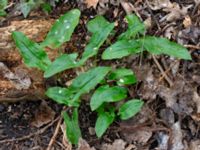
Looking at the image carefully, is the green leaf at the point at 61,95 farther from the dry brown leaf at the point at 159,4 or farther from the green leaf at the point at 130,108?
the dry brown leaf at the point at 159,4

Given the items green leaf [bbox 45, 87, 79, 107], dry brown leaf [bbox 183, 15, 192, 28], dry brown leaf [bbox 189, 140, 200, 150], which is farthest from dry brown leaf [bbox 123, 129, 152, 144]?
dry brown leaf [bbox 183, 15, 192, 28]

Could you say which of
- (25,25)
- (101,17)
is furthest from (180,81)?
(25,25)

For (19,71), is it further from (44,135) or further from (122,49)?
(122,49)

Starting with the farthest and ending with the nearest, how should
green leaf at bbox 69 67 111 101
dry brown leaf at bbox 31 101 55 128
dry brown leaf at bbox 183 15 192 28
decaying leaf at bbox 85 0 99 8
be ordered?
decaying leaf at bbox 85 0 99 8 → dry brown leaf at bbox 183 15 192 28 → dry brown leaf at bbox 31 101 55 128 → green leaf at bbox 69 67 111 101

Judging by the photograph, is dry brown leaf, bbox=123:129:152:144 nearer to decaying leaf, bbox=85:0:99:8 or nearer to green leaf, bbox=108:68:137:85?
green leaf, bbox=108:68:137:85

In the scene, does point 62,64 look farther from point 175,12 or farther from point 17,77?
point 175,12
